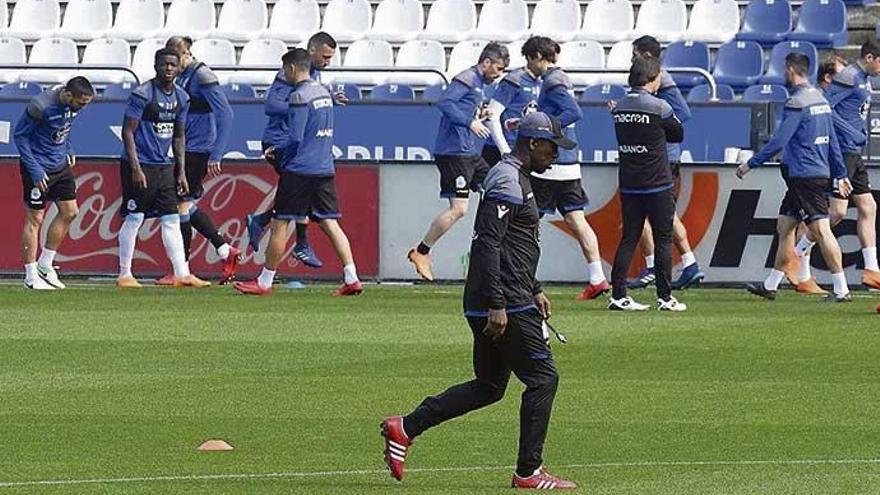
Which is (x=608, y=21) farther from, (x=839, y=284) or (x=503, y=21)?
(x=839, y=284)

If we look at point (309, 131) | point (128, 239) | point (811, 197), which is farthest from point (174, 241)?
point (811, 197)

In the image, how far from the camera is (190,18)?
3309cm

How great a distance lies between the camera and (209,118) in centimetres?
2373

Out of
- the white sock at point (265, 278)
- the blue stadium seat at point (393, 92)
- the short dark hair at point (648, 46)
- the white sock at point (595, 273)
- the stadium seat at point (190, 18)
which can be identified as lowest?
the white sock at point (265, 278)

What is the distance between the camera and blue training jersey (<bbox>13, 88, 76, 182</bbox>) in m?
22.5

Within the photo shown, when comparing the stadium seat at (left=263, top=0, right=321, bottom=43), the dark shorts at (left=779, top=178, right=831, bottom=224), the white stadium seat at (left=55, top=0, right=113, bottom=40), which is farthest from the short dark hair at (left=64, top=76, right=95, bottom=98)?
the white stadium seat at (left=55, top=0, right=113, bottom=40)

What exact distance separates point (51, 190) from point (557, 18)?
425 inches

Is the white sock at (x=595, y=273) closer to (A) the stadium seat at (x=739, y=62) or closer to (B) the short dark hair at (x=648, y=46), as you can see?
(B) the short dark hair at (x=648, y=46)

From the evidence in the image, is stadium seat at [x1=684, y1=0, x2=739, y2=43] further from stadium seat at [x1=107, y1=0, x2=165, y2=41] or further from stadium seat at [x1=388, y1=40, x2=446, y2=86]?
stadium seat at [x1=107, y1=0, x2=165, y2=41]

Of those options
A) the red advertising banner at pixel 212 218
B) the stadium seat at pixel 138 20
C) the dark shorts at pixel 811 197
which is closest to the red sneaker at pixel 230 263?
the red advertising banner at pixel 212 218

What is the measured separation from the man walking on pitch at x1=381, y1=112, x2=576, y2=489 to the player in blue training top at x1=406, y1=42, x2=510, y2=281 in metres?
11.3

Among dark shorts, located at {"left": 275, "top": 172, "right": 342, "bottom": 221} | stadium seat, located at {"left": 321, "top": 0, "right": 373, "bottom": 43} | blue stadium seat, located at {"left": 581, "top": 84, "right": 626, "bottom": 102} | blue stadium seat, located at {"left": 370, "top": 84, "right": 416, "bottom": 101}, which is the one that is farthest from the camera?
stadium seat, located at {"left": 321, "top": 0, "right": 373, "bottom": 43}

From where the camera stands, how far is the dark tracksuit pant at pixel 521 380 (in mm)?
10078

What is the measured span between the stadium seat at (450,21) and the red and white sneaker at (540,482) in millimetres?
21896
